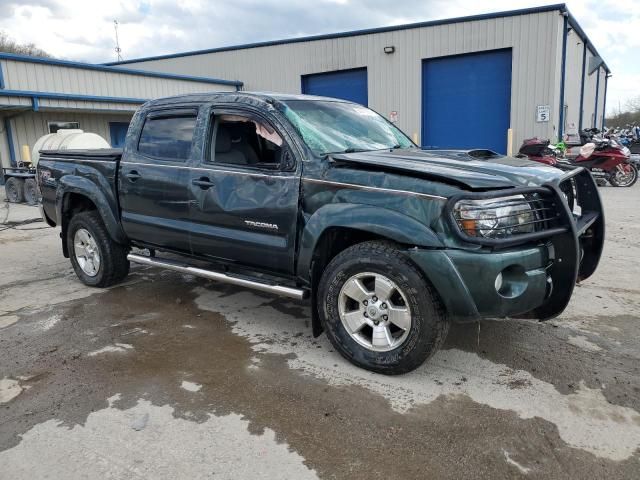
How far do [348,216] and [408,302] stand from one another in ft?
2.23

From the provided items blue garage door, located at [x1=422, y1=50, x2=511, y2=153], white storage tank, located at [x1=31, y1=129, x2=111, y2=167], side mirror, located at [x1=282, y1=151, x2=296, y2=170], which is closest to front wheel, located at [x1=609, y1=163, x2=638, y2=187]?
blue garage door, located at [x1=422, y1=50, x2=511, y2=153]

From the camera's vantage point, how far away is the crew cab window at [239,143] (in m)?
4.28

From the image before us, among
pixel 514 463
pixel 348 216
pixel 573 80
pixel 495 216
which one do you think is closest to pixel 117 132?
pixel 573 80

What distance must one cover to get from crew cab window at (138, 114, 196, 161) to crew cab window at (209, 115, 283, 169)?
27 cm

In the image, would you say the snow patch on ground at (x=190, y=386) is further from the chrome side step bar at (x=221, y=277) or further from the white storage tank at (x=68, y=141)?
the white storage tank at (x=68, y=141)

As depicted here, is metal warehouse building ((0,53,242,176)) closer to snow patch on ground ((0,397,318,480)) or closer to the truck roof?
the truck roof

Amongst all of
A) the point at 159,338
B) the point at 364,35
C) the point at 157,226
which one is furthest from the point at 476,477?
the point at 364,35

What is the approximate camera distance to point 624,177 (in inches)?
531

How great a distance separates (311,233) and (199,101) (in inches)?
69.4

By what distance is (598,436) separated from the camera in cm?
281

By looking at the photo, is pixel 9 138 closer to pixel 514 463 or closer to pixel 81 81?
pixel 81 81

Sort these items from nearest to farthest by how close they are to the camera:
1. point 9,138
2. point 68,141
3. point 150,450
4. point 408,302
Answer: point 150,450 < point 408,302 < point 68,141 < point 9,138

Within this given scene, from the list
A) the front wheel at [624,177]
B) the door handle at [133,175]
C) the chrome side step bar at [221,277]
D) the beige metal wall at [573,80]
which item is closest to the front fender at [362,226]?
the chrome side step bar at [221,277]

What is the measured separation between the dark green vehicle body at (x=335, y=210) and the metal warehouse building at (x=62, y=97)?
1084cm
